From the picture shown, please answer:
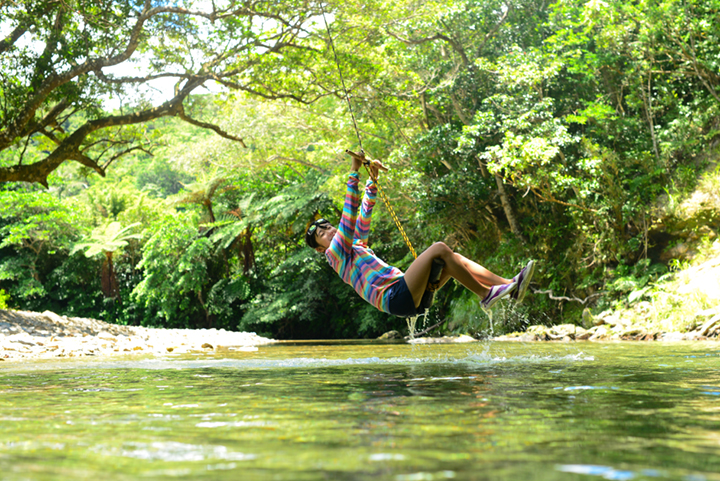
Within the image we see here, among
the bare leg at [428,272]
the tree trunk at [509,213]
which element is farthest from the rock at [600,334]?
the bare leg at [428,272]

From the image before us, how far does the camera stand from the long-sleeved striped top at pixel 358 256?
597cm

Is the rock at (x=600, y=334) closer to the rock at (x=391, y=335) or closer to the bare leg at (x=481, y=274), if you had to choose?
the rock at (x=391, y=335)

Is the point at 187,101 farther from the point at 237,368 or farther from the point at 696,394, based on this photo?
the point at 696,394

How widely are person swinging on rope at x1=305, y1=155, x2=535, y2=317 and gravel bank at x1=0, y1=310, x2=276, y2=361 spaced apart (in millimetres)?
5775

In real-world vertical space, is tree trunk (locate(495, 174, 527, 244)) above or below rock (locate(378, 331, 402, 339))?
above

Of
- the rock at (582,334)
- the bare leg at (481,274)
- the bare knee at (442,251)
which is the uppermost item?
the bare knee at (442,251)

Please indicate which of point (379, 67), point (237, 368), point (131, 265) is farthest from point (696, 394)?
point (131, 265)

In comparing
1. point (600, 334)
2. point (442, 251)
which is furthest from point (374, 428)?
point (600, 334)

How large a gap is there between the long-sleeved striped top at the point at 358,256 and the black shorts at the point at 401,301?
0.41 feet

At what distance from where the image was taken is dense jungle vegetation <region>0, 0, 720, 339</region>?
14438 mm

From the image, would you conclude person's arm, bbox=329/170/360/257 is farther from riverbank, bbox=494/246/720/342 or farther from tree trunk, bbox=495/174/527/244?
tree trunk, bbox=495/174/527/244

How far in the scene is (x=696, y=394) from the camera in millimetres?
3633

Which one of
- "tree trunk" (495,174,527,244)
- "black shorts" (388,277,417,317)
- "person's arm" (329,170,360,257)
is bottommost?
"black shorts" (388,277,417,317)

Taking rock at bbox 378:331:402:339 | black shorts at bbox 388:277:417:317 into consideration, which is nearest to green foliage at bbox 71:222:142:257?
rock at bbox 378:331:402:339
